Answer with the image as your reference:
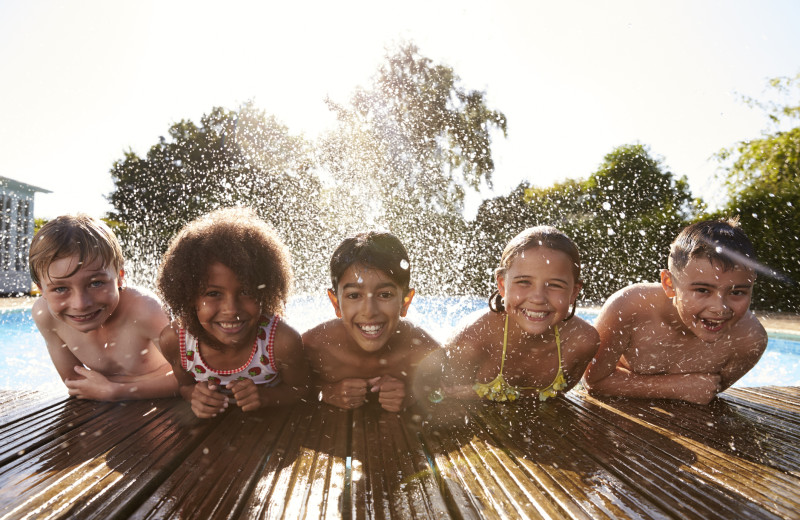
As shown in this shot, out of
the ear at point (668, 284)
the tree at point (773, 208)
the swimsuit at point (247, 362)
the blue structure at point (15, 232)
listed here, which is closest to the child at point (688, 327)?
the ear at point (668, 284)

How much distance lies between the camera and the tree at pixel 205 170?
70.5 ft

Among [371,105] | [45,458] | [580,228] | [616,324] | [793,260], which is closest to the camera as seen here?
[45,458]

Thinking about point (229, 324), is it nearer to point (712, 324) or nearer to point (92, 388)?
point (92, 388)

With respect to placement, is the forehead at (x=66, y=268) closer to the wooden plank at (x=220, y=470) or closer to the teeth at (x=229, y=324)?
the teeth at (x=229, y=324)

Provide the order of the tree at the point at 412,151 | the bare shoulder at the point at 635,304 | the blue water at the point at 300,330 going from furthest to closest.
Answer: the tree at the point at 412,151 < the blue water at the point at 300,330 < the bare shoulder at the point at 635,304

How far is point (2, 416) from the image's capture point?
218cm

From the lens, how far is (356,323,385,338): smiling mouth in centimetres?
236

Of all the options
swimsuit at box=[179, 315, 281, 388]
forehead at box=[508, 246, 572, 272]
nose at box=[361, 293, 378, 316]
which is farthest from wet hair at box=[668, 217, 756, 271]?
swimsuit at box=[179, 315, 281, 388]

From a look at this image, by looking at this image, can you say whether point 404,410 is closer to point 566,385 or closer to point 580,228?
point 566,385

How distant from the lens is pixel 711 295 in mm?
2455

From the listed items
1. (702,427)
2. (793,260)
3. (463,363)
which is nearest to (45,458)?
(463,363)

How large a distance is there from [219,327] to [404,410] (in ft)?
2.89

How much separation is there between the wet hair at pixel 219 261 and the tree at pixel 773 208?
1052 cm

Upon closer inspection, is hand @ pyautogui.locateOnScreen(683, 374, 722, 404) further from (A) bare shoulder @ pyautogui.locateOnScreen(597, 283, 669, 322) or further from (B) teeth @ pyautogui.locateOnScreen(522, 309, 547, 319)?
(B) teeth @ pyautogui.locateOnScreen(522, 309, 547, 319)
